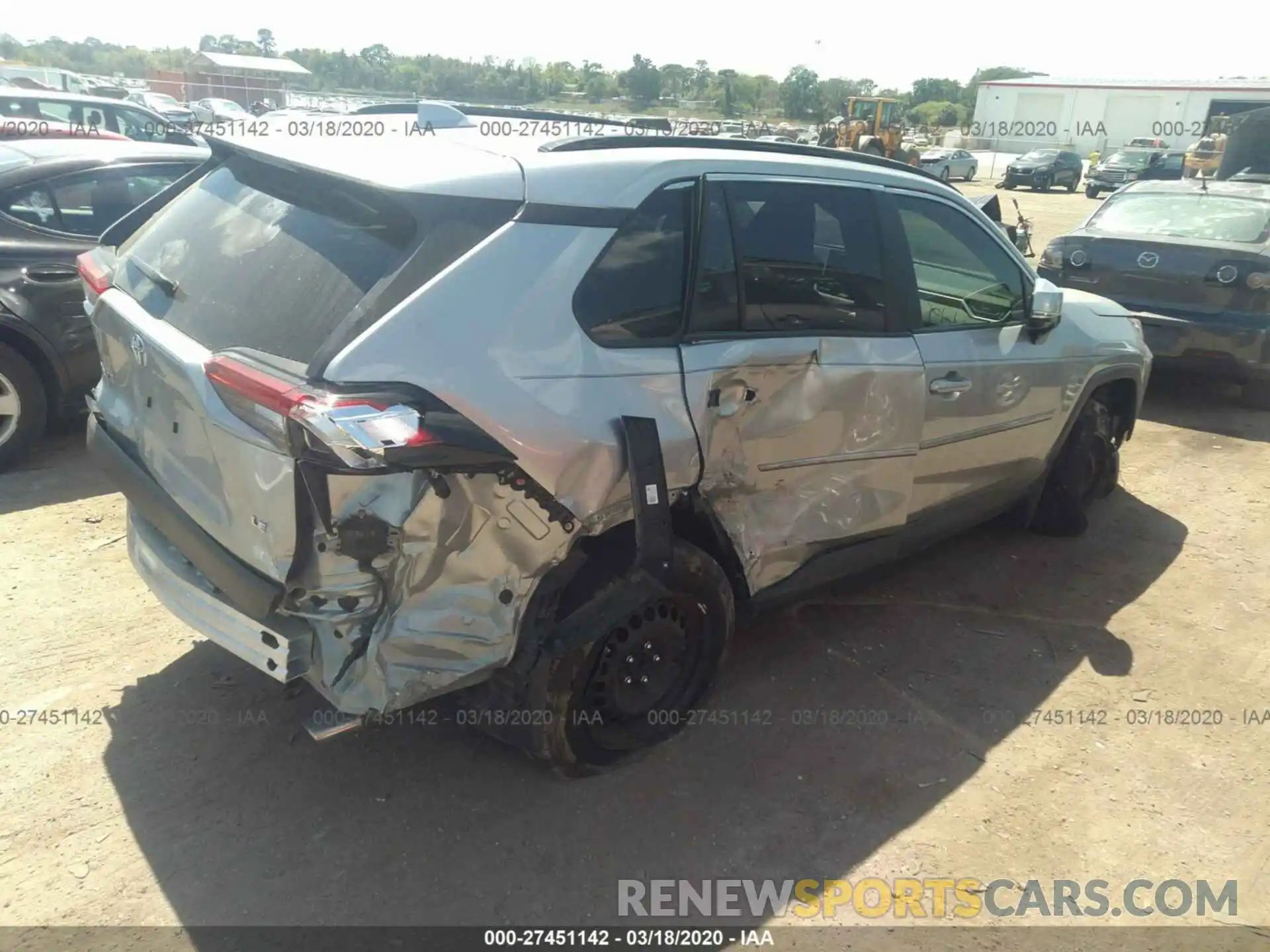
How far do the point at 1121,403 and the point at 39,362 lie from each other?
5942mm

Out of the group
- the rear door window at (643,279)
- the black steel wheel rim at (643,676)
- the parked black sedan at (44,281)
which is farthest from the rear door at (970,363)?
the parked black sedan at (44,281)

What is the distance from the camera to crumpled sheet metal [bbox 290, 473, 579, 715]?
7.76 feet

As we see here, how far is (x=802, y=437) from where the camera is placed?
3.25 meters

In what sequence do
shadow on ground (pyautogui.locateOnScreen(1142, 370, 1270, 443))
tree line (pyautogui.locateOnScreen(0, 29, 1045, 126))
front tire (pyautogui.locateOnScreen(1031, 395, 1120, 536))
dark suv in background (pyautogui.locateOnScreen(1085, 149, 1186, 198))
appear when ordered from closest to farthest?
front tire (pyautogui.locateOnScreen(1031, 395, 1120, 536))
shadow on ground (pyautogui.locateOnScreen(1142, 370, 1270, 443))
tree line (pyautogui.locateOnScreen(0, 29, 1045, 126))
dark suv in background (pyautogui.locateOnScreen(1085, 149, 1186, 198))

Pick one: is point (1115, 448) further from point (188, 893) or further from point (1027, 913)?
point (188, 893)

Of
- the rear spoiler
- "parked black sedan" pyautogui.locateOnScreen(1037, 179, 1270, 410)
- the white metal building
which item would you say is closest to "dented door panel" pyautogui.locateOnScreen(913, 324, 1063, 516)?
the rear spoiler

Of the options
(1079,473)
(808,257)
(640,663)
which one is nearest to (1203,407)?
(1079,473)

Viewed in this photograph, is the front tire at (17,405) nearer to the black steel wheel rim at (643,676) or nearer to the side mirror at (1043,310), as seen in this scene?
the black steel wheel rim at (643,676)

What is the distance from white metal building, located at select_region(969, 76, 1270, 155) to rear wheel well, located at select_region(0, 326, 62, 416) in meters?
55.7

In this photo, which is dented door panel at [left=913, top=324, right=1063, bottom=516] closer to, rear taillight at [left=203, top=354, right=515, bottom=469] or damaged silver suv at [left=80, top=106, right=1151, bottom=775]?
damaged silver suv at [left=80, top=106, right=1151, bottom=775]

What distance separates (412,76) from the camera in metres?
21.7

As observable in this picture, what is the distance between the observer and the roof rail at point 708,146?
2.87 m

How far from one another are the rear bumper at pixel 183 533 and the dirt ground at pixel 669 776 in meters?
0.75

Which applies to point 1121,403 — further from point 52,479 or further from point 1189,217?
point 52,479
